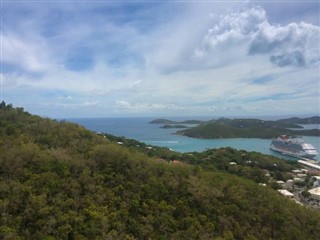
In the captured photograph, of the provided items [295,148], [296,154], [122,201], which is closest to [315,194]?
[122,201]

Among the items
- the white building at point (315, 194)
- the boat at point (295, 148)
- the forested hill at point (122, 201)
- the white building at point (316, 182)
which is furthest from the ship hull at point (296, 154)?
the forested hill at point (122, 201)

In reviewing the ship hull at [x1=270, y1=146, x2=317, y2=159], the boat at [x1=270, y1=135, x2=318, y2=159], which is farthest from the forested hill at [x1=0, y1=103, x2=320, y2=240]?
the boat at [x1=270, y1=135, x2=318, y2=159]

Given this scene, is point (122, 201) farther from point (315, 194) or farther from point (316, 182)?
point (316, 182)

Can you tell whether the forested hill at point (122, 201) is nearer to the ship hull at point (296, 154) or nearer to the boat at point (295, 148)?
the ship hull at point (296, 154)

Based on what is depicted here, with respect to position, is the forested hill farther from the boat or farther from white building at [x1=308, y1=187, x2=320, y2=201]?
the boat

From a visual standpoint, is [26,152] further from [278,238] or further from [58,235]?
[278,238]
